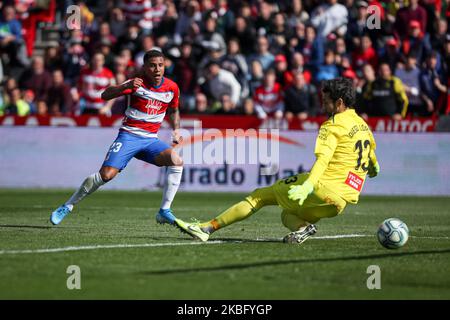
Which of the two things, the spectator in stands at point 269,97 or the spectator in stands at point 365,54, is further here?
the spectator in stands at point 365,54

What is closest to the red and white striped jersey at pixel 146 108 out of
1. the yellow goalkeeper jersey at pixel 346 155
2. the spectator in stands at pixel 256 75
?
the yellow goalkeeper jersey at pixel 346 155

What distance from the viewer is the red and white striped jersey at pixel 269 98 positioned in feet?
77.0

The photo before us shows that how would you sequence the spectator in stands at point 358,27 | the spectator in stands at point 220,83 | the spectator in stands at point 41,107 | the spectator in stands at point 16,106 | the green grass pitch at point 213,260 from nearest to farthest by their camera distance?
the green grass pitch at point 213,260, the spectator in stands at point 41,107, the spectator in stands at point 16,106, the spectator in stands at point 220,83, the spectator in stands at point 358,27

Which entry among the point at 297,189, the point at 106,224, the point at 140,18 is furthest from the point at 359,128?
the point at 140,18

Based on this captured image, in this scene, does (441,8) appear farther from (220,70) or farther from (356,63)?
(220,70)

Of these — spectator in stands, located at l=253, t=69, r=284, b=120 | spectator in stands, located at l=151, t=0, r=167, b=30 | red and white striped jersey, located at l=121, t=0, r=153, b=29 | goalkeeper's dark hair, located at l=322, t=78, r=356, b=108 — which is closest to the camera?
goalkeeper's dark hair, located at l=322, t=78, r=356, b=108

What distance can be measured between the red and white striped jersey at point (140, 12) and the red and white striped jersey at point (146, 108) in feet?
42.2

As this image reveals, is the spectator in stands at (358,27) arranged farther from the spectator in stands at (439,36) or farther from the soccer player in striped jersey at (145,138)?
the soccer player in striped jersey at (145,138)

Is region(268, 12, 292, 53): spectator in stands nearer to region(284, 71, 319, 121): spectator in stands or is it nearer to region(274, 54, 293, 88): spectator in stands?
region(274, 54, 293, 88): spectator in stands

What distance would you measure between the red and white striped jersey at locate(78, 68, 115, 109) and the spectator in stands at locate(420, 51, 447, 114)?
7.42 m

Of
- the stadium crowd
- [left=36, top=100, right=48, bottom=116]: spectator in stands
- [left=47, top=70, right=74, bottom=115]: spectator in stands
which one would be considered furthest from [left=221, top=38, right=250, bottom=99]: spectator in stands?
[left=36, top=100, right=48, bottom=116]: spectator in stands

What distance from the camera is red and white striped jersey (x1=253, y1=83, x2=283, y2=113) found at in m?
23.5

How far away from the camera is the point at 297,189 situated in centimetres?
962

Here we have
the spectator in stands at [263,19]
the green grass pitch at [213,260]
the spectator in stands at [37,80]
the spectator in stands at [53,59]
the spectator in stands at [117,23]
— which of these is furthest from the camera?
the spectator in stands at [117,23]
